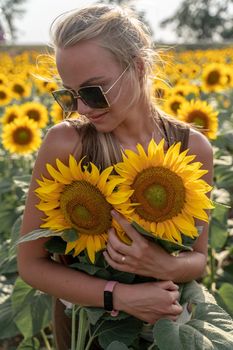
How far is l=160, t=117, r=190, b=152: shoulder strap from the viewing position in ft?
4.54

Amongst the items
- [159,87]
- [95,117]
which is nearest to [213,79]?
[159,87]

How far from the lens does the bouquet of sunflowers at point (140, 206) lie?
1042mm

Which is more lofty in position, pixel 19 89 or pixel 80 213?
pixel 80 213

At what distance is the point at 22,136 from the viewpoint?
3.17 meters

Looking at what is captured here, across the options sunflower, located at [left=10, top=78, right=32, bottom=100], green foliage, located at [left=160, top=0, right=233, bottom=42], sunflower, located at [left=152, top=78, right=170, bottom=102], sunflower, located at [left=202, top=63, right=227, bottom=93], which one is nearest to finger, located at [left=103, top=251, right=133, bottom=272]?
sunflower, located at [left=152, top=78, right=170, bottom=102]

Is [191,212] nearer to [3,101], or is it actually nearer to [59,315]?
[59,315]

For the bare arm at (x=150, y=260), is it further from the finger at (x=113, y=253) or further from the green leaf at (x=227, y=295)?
the green leaf at (x=227, y=295)

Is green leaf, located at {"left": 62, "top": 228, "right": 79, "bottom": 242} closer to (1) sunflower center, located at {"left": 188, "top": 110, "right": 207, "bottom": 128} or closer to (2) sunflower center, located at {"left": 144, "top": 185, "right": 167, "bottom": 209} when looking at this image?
(2) sunflower center, located at {"left": 144, "top": 185, "right": 167, "bottom": 209}

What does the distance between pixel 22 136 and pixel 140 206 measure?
7.22 feet

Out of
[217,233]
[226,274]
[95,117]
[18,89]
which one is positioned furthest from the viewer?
[18,89]

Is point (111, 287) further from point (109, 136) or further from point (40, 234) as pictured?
point (109, 136)

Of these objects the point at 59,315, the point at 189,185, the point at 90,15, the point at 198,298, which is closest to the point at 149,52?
the point at 90,15

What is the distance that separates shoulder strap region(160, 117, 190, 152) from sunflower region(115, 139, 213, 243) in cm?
34

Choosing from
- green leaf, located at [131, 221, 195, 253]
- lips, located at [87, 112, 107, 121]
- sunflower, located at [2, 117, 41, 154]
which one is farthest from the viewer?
sunflower, located at [2, 117, 41, 154]
